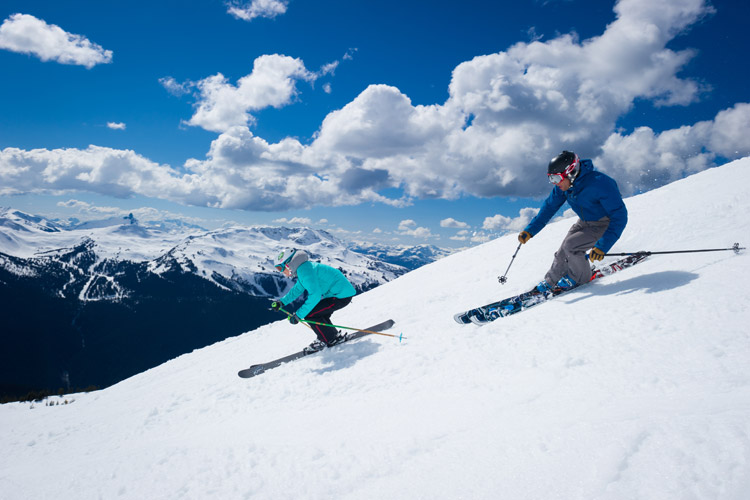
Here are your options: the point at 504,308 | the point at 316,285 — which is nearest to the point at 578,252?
the point at 504,308

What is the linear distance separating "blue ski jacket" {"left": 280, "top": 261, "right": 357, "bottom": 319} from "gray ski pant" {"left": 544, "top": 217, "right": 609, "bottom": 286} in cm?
526

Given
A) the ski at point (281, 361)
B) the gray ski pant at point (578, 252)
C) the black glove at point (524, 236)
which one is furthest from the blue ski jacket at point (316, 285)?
the gray ski pant at point (578, 252)

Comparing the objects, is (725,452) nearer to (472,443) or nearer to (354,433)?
(472,443)

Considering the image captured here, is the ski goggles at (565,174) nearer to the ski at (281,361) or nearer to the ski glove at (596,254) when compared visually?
the ski glove at (596,254)

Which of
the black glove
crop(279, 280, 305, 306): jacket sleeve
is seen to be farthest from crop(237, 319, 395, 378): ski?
the black glove

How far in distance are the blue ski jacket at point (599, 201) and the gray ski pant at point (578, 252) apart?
20 cm

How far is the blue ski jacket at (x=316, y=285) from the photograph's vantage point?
27.6 feet

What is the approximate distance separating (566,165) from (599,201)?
3.49 ft

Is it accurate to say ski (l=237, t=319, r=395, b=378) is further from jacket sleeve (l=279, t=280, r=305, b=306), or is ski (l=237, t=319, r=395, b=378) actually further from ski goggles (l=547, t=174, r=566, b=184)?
ski goggles (l=547, t=174, r=566, b=184)

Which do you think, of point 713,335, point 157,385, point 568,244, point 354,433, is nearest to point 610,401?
point 713,335

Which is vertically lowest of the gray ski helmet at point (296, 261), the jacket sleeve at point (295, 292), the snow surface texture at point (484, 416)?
the snow surface texture at point (484, 416)

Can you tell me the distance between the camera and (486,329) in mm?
6762

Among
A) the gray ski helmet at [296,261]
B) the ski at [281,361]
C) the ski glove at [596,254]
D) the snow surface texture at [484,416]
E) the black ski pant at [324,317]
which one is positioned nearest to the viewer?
the snow surface texture at [484,416]

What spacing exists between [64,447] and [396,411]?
7.79 metres
